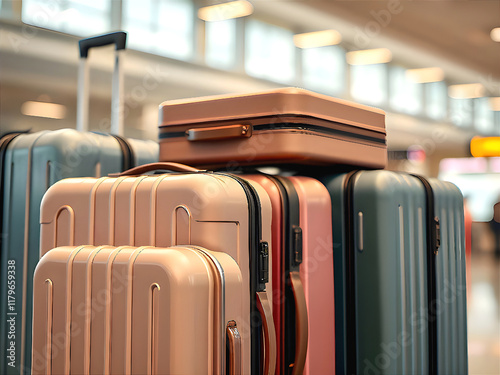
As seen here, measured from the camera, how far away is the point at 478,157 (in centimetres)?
1064

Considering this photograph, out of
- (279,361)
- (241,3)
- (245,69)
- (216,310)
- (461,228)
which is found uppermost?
(241,3)

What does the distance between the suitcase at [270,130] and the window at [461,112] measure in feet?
26.0

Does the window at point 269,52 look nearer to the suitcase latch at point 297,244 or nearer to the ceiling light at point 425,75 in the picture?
the ceiling light at point 425,75

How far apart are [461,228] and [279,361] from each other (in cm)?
71

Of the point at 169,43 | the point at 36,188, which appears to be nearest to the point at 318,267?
the point at 36,188

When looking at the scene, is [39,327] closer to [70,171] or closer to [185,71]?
[70,171]

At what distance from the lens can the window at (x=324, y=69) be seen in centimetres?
484

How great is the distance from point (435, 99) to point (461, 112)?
128cm

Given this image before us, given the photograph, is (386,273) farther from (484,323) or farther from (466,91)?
(466,91)

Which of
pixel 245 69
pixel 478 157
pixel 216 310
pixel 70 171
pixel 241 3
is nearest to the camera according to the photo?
pixel 216 310

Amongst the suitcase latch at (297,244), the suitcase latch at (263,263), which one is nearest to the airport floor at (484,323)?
the suitcase latch at (297,244)

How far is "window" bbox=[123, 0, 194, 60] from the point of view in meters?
2.73

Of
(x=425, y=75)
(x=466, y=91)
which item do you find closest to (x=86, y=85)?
(x=425, y=75)

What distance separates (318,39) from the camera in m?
5.03
